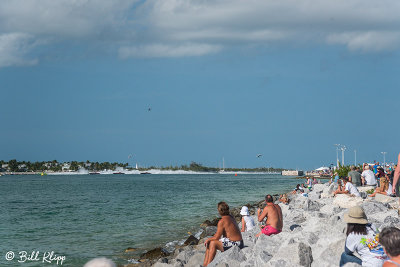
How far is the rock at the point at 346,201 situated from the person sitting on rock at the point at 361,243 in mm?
8856

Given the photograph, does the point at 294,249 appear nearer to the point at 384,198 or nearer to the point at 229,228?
the point at 229,228

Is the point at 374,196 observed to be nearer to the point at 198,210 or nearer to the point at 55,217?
the point at 198,210

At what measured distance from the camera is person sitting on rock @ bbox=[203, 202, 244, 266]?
9.71 m

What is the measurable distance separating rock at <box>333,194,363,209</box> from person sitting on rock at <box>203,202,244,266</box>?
7119 mm

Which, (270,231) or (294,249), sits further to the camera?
(270,231)

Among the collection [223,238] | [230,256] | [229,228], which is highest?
[229,228]

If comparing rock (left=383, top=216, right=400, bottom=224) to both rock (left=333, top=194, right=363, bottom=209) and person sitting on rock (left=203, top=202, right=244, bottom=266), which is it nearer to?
person sitting on rock (left=203, top=202, right=244, bottom=266)

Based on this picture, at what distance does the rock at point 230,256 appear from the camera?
915cm

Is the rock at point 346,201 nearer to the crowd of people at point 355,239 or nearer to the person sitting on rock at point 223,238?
the crowd of people at point 355,239

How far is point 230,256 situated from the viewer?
919 centimetres

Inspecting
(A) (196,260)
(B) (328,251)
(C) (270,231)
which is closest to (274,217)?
(C) (270,231)

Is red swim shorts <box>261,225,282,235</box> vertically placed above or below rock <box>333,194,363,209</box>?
below

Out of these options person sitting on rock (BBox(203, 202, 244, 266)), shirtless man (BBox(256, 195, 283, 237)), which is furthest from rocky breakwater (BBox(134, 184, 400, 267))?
shirtless man (BBox(256, 195, 283, 237))

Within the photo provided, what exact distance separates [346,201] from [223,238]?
772cm
